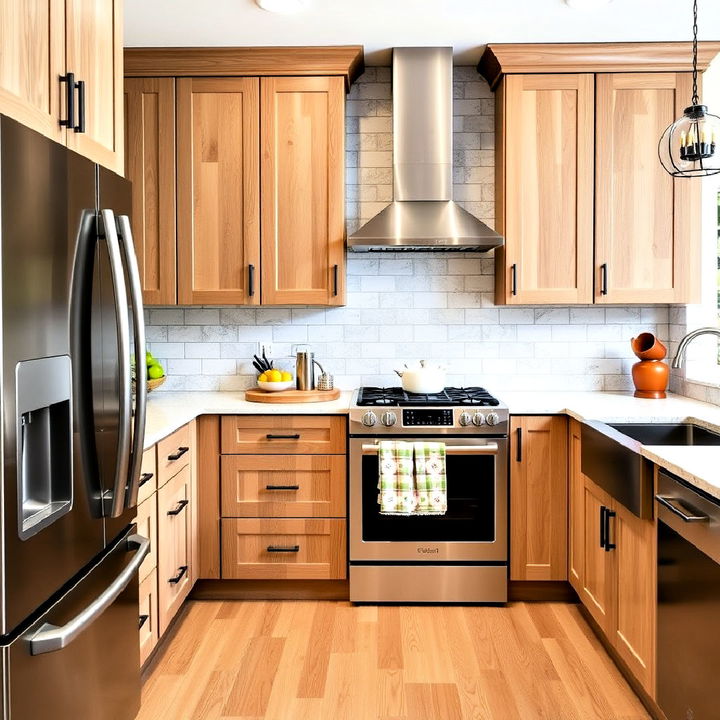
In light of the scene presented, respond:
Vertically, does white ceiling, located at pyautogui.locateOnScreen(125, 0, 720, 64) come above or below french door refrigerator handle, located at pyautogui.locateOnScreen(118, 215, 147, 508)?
above

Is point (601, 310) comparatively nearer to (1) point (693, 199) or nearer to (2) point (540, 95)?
(1) point (693, 199)

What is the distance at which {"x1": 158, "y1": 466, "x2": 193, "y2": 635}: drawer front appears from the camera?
8.95 feet

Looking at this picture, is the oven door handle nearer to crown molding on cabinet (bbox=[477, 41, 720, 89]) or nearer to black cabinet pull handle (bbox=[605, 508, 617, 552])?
black cabinet pull handle (bbox=[605, 508, 617, 552])

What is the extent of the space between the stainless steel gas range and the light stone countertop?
0.22 metres

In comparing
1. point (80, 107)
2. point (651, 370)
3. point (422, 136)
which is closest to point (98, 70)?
point (80, 107)

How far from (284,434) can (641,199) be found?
81.7 inches

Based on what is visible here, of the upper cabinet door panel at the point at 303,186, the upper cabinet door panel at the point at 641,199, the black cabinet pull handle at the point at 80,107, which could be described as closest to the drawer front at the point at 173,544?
the upper cabinet door panel at the point at 303,186

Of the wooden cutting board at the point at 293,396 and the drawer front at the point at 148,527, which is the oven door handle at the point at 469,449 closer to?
the wooden cutting board at the point at 293,396

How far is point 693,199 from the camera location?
138 inches

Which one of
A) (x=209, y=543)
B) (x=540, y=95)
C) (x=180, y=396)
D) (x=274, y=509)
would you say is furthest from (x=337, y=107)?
(x=209, y=543)

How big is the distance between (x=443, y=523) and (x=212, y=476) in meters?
1.09

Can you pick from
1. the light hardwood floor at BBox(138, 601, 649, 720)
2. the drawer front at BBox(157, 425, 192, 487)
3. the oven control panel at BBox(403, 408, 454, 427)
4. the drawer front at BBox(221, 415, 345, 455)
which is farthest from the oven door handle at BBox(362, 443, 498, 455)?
the drawer front at BBox(157, 425, 192, 487)

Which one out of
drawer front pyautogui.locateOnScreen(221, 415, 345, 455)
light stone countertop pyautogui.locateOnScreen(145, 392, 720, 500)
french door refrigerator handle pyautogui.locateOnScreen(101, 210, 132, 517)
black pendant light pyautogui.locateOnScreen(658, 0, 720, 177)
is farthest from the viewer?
drawer front pyautogui.locateOnScreen(221, 415, 345, 455)

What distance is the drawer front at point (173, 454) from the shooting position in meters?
2.69
